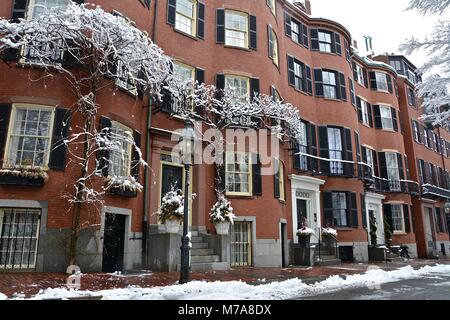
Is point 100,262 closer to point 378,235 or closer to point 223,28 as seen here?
point 223,28

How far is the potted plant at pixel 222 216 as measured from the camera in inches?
559

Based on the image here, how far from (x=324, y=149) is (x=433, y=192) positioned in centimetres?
1445

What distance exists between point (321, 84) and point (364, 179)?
20.6ft

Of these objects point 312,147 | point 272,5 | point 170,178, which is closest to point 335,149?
point 312,147

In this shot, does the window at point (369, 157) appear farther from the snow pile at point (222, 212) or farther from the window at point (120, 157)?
the window at point (120, 157)

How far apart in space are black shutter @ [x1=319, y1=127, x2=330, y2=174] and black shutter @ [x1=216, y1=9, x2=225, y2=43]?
8284 millimetres

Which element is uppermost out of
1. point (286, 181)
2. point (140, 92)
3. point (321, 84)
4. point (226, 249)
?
point (321, 84)

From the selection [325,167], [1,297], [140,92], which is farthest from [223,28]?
[1,297]

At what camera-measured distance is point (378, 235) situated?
25375 mm

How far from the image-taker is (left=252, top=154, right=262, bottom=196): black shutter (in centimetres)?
1636

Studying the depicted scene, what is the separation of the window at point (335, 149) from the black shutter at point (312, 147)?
109cm

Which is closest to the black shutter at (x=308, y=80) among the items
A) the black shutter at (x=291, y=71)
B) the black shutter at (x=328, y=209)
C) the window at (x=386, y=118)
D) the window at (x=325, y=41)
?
the black shutter at (x=291, y=71)

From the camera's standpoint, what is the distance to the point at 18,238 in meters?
10.6

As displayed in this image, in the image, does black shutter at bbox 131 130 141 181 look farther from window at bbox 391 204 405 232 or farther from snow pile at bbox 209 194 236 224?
window at bbox 391 204 405 232
